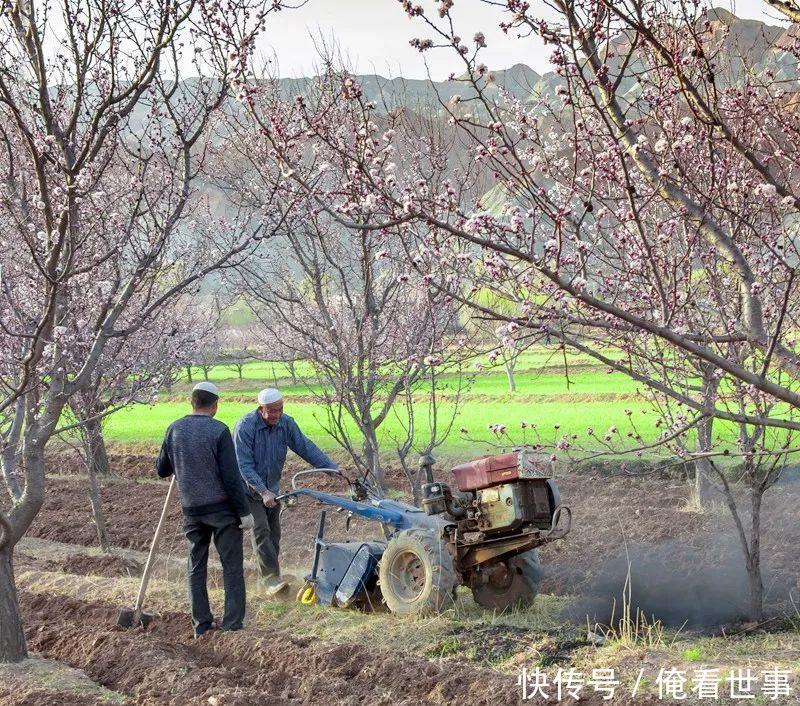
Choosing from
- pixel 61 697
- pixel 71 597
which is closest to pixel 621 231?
pixel 61 697

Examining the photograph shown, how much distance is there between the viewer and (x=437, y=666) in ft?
19.6

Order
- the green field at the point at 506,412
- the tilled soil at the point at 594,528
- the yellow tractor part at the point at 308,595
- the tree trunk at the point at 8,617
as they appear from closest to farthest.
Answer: the tree trunk at the point at 8,617 < the yellow tractor part at the point at 308,595 < the tilled soil at the point at 594,528 < the green field at the point at 506,412

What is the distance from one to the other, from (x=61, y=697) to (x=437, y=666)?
7.44 ft

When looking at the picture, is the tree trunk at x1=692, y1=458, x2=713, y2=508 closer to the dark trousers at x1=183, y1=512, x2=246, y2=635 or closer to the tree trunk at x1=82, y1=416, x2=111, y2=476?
the dark trousers at x1=183, y1=512, x2=246, y2=635

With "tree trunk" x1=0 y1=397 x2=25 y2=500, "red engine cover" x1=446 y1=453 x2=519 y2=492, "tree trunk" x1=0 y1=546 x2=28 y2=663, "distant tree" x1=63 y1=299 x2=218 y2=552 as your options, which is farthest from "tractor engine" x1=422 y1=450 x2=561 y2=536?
"tree trunk" x1=0 y1=397 x2=25 y2=500

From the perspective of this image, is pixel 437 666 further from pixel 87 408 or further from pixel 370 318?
pixel 87 408

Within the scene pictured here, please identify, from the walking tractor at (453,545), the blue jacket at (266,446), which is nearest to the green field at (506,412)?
the blue jacket at (266,446)

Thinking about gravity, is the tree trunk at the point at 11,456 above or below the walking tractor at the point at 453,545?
above

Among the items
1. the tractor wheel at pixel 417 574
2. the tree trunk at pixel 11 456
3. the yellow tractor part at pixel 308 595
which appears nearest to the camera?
the tractor wheel at pixel 417 574

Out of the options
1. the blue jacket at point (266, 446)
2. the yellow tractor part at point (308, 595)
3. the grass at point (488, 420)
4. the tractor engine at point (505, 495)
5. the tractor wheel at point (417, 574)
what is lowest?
the grass at point (488, 420)

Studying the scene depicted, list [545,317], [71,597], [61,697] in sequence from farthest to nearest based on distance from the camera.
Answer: [71,597], [61,697], [545,317]

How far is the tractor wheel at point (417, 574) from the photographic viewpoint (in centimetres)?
736

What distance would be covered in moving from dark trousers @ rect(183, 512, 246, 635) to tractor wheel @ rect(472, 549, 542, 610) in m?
1.91

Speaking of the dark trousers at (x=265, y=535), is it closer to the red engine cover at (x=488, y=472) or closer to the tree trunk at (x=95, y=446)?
the tree trunk at (x=95, y=446)
